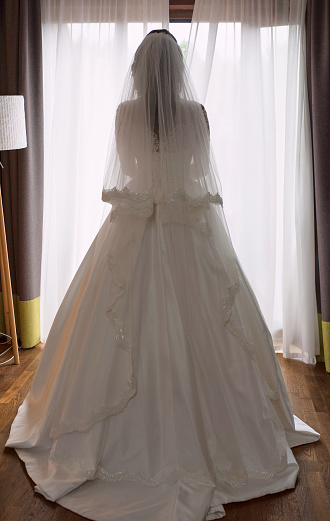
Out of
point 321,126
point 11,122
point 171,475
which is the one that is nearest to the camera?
point 171,475

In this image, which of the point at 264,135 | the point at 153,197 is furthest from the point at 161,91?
the point at 264,135

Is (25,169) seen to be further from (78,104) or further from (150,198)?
Result: (150,198)

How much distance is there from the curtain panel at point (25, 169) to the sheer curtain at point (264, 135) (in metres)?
1.07

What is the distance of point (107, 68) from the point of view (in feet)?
11.6

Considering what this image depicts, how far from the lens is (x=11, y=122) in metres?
3.05

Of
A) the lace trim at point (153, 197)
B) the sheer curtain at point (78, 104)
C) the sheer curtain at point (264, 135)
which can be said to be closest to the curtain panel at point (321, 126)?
the sheer curtain at point (264, 135)

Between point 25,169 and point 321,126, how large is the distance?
6.45 ft

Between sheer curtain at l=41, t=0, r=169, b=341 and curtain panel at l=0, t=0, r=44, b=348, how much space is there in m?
0.08

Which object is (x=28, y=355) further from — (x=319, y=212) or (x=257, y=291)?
(x=319, y=212)

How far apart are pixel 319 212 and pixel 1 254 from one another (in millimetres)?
2079

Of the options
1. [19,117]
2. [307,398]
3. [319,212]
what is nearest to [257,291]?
[319,212]

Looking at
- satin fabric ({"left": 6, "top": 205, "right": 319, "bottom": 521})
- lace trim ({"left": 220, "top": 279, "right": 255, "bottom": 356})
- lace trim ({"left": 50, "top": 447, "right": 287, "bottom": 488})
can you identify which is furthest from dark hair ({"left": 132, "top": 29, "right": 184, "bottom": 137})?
lace trim ({"left": 50, "top": 447, "right": 287, "bottom": 488})

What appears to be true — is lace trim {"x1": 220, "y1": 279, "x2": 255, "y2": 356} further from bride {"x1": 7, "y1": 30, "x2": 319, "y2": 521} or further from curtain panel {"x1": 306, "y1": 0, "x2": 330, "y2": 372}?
curtain panel {"x1": 306, "y1": 0, "x2": 330, "y2": 372}

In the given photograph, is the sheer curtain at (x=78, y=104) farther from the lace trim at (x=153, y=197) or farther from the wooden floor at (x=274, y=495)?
the lace trim at (x=153, y=197)
